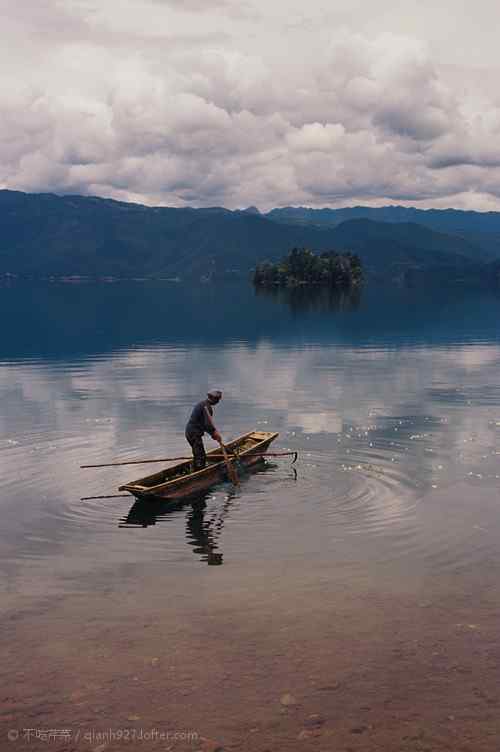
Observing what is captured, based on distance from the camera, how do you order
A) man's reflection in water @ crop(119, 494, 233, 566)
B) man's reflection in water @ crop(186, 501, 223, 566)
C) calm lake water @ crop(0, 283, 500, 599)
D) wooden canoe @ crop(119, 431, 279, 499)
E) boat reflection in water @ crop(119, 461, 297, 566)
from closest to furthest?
calm lake water @ crop(0, 283, 500, 599) < man's reflection in water @ crop(186, 501, 223, 566) < man's reflection in water @ crop(119, 494, 233, 566) < boat reflection in water @ crop(119, 461, 297, 566) < wooden canoe @ crop(119, 431, 279, 499)

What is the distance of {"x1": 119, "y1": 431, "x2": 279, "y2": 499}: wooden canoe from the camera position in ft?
86.2

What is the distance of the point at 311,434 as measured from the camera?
128ft

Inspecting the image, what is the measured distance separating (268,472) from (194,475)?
4.80 metres

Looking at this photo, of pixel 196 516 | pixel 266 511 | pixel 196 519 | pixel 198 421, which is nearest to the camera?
pixel 196 519

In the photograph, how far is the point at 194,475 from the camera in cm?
2822

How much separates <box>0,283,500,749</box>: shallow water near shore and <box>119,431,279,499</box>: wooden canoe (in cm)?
84

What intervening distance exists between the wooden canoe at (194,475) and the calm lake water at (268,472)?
82 centimetres

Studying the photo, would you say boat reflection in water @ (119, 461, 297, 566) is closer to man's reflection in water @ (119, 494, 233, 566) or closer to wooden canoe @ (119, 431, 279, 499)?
man's reflection in water @ (119, 494, 233, 566)

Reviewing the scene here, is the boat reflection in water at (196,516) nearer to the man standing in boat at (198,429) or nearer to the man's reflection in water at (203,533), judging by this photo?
the man's reflection in water at (203,533)

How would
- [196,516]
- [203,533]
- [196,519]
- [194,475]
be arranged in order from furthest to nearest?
1. [194,475]
2. [196,516]
3. [196,519]
4. [203,533]

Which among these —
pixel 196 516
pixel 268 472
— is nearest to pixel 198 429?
pixel 268 472

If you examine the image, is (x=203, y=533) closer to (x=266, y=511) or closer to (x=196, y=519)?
(x=196, y=519)

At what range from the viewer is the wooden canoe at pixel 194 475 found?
2627 centimetres

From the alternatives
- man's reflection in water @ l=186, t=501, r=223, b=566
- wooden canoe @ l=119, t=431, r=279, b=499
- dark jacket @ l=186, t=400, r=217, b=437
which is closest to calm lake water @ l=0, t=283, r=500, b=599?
man's reflection in water @ l=186, t=501, r=223, b=566
